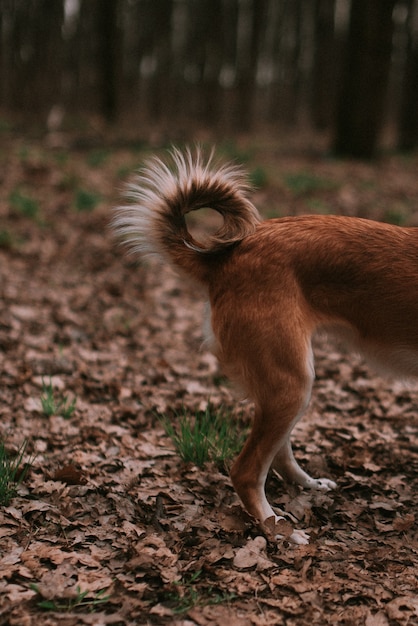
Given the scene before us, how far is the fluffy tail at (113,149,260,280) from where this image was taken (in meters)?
2.92

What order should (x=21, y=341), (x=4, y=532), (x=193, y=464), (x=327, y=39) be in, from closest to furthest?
(x=4, y=532), (x=193, y=464), (x=21, y=341), (x=327, y=39)

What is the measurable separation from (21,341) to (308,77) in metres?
27.8

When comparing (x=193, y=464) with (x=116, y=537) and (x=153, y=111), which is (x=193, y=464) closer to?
(x=116, y=537)

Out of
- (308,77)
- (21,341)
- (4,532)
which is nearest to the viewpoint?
(4,532)

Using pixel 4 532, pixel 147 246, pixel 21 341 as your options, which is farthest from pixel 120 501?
pixel 21 341

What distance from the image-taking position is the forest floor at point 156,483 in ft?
7.97

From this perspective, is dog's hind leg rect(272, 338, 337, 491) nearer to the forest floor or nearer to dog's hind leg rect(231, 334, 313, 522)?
the forest floor

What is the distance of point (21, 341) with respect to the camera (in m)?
4.92

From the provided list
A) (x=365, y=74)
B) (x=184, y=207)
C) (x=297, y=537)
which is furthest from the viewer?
(x=365, y=74)

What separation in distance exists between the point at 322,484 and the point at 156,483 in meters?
0.86

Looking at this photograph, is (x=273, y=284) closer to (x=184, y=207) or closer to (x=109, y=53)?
(x=184, y=207)

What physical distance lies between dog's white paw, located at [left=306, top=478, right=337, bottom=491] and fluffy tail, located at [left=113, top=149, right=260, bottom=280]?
124 centimetres

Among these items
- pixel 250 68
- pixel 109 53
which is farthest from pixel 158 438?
pixel 250 68

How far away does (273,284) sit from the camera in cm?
273
